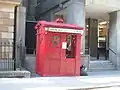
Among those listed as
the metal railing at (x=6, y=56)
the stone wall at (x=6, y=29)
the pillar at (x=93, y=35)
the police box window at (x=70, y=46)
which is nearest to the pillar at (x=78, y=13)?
the police box window at (x=70, y=46)

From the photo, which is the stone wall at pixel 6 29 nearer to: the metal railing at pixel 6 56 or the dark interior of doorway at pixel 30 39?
the metal railing at pixel 6 56

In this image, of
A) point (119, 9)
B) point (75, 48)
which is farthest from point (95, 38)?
point (75, 48)

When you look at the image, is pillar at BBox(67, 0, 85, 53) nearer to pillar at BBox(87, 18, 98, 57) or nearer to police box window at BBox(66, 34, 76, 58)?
police box window at BBox(66, 34, 76, 58)

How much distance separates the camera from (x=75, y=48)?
621 inches

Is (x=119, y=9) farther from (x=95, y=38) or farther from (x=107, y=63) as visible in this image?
(x=95, y=38)

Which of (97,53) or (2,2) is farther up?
(2,2)

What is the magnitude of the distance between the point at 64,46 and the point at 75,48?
30.6 inches

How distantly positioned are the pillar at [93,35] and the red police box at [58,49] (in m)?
10.6

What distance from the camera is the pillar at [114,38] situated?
2141 centimetres

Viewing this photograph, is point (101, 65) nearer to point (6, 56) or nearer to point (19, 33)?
point (19, 33)

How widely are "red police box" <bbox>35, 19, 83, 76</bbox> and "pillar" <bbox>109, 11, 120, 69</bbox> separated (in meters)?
6.33

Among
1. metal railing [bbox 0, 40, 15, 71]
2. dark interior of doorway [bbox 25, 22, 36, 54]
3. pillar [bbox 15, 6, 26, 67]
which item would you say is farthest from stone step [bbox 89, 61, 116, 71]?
metal railing [bbox 0, 40, 15, 71]

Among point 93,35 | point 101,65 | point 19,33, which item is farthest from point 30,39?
point 93,35

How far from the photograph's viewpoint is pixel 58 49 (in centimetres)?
1516
